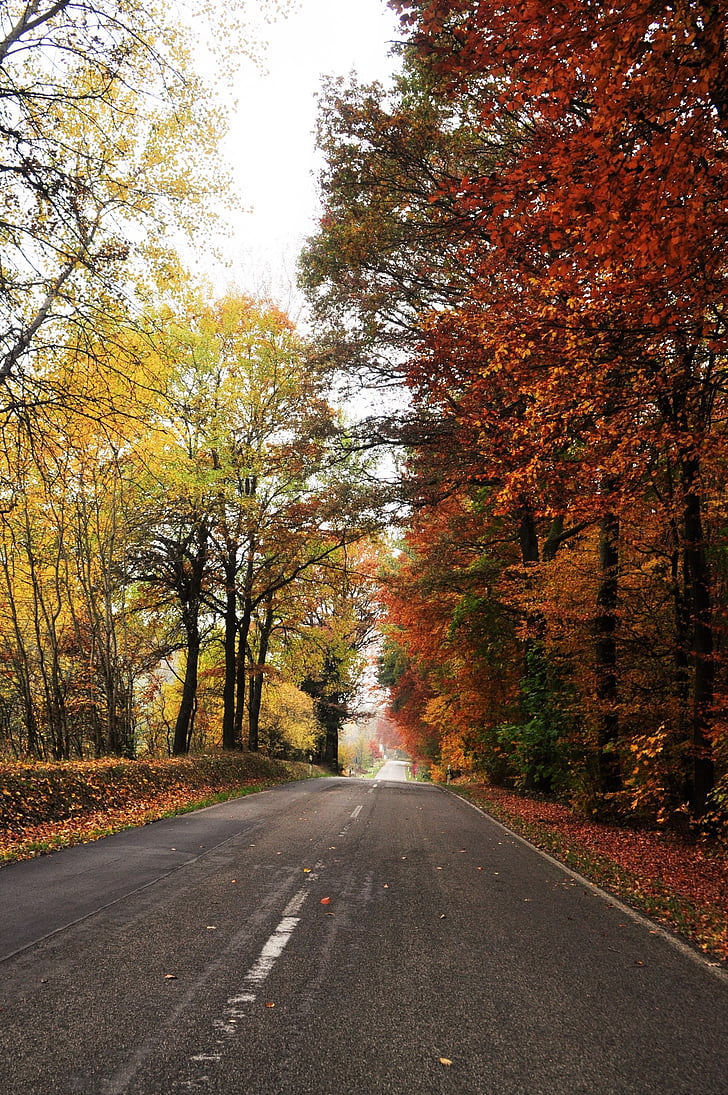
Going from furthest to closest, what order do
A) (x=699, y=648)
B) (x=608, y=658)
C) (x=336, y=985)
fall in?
(x=608, y=658)
(x=699, y=648)
(x=336, y=985)

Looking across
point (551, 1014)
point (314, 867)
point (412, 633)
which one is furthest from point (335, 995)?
point (412, 633)

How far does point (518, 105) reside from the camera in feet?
25.9

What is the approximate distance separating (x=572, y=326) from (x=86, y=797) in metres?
10.3

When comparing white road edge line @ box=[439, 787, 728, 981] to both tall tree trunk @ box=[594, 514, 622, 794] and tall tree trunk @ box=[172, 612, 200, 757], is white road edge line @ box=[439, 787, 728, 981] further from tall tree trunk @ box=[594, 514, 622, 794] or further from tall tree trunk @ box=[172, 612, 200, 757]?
tall tree trunk @ box=[172, 612, 200, 757]

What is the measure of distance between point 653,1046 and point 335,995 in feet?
5.81

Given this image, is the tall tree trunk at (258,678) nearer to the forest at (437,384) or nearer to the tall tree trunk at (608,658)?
the forest at (437,384)

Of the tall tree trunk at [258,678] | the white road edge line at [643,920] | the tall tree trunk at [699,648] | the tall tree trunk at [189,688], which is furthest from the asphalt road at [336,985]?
the tall tree trunk at [258,678]

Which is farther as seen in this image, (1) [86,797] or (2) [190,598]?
(2) [190,598]

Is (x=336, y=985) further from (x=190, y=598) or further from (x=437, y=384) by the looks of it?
(x=190, y=598)

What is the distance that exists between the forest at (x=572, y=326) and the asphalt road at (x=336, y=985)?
15.6ft

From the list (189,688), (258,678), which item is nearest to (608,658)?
(189,688)

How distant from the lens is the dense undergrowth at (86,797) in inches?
343

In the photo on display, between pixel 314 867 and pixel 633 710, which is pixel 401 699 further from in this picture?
pixel 314 867

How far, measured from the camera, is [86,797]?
35.1ft
